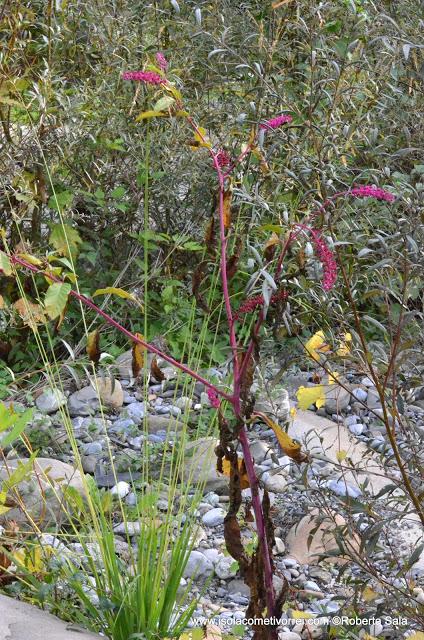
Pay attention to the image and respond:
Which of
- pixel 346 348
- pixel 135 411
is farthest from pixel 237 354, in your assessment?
pixel 135 411

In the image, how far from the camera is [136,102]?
4.68 meters

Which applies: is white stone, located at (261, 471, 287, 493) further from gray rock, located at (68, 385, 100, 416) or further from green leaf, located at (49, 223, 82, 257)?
green leaf, located at (49, 223, 82, 257)

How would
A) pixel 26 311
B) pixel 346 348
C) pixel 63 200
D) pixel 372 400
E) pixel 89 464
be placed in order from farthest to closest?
pixel 63 200 → pixel 372 400 → pixel 89 464 → pixel 26 311 → pixel 346 348

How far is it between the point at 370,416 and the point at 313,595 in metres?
1.41

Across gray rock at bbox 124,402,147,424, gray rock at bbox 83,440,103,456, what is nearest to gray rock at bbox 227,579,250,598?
gray rock at bbox 83,440,103,456

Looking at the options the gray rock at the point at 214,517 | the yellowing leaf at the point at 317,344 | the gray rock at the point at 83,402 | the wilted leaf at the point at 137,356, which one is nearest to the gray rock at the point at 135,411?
the gray rock at the point at 83,402

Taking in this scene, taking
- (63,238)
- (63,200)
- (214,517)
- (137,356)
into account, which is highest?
(63,200)

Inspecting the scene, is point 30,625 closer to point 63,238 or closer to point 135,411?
point 135,411

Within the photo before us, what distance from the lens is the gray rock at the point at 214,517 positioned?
3.32m

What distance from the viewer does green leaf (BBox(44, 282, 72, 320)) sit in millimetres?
2107

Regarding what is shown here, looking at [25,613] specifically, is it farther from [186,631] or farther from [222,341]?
[222,341]

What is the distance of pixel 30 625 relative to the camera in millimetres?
2295

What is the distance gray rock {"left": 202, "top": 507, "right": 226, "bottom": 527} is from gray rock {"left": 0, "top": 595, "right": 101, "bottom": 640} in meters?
0.94

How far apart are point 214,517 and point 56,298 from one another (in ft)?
4.82
